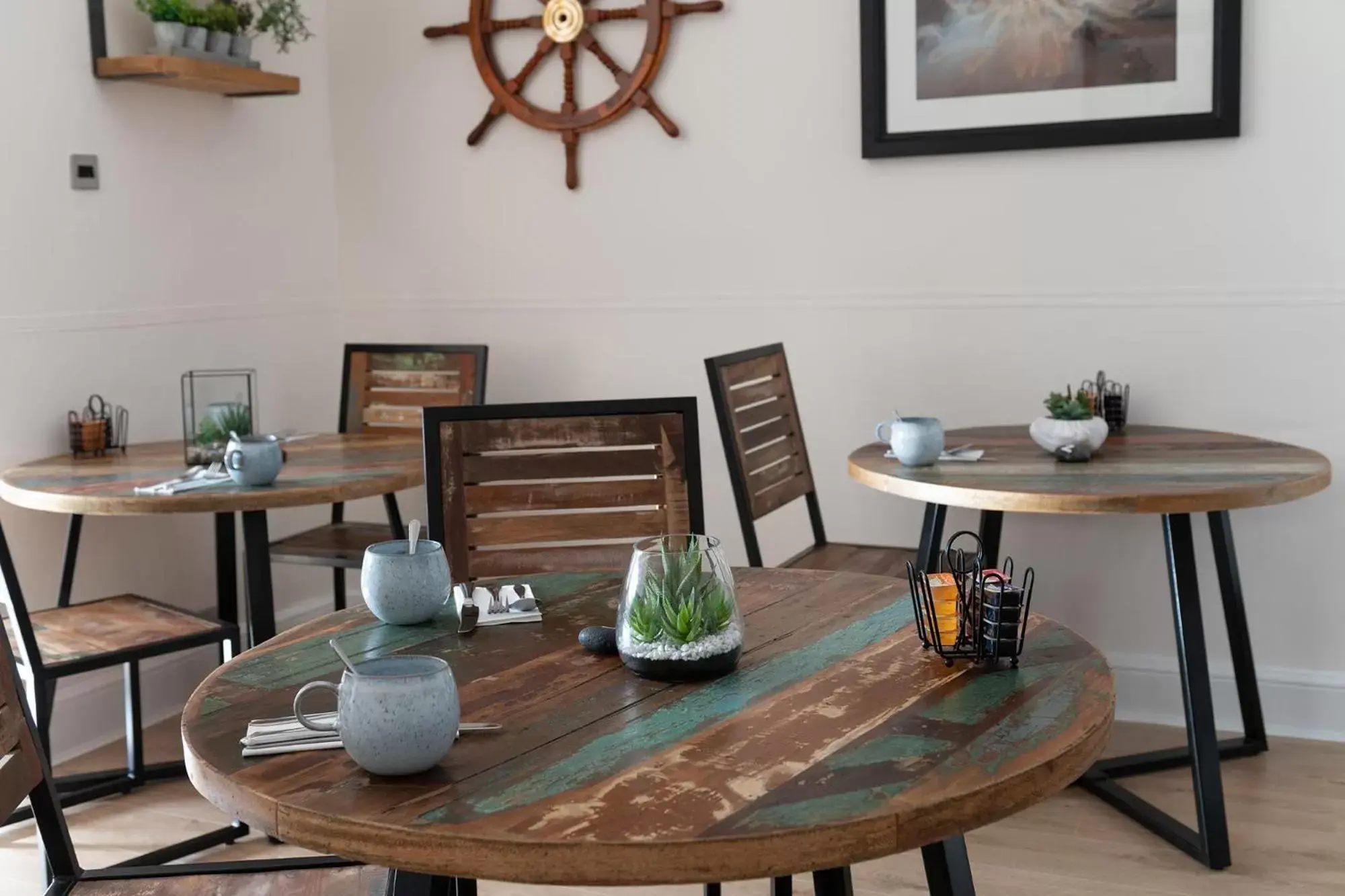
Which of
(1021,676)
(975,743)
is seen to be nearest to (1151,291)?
(1021,676)

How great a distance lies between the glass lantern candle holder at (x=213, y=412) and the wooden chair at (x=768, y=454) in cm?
100

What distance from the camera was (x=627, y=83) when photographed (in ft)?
11.7

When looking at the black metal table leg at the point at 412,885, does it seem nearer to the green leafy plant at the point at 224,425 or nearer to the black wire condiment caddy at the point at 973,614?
the black wire condiment caddy at the point at 973,614

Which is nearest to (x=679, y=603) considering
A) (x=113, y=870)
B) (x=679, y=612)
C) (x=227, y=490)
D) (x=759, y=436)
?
(x=679, y=612)

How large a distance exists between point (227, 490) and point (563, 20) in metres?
1.70

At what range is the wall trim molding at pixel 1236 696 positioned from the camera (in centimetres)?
307

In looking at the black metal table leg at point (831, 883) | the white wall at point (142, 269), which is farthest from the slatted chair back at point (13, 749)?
the white wall at point (142, 269)

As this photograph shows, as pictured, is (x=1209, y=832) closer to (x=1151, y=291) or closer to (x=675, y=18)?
(x=1151, y=291)

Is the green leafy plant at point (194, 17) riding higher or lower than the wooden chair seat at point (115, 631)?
higher

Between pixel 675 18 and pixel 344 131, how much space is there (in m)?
1.08

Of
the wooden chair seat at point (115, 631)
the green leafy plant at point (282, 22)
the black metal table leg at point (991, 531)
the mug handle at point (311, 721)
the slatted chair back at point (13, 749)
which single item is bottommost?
the wooden chair seat at point (115, 631)

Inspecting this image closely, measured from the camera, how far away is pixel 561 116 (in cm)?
365

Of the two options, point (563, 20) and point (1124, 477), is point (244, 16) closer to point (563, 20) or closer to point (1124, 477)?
point (563, 20)

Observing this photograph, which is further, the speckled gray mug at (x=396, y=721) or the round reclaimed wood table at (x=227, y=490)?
the round reclaimed wood table at (x=227, y=490)
